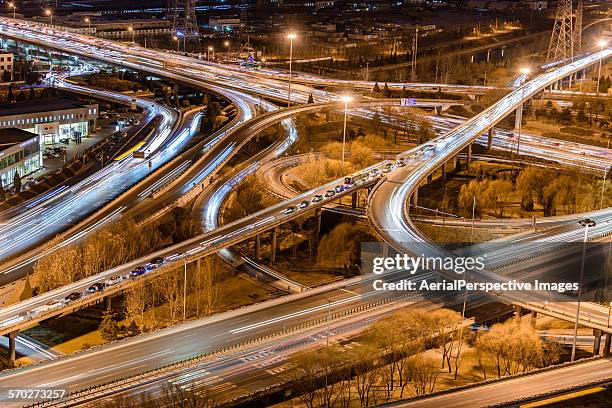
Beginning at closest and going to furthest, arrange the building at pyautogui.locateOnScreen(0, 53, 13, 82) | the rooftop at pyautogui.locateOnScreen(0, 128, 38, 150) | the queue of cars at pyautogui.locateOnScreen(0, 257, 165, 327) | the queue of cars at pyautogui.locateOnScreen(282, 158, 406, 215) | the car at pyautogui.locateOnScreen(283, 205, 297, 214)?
the queue of cars at pyautogui.locateOnScreen(0, 257, 165, 327) < the car at pyautogui.locateOnScreen(283, 205, 297, 214) < the queue of cars at pyautogui.locateOnScreen(282, 158, 406, 215) < the rooftop at pyautogui.locateOnScreen(0, 128, 38, 150) < the building at pyautogui.locateOnScreen(0, 53, 13, 82)

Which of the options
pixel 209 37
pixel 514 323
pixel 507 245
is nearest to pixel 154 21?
pixel 209 37

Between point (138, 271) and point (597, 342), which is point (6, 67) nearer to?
point (138, 271)

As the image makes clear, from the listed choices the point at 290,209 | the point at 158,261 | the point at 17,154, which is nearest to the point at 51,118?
the point at 17,154

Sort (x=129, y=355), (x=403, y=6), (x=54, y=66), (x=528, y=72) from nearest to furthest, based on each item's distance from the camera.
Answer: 1. (x=129, y=355)
2. (x=528, y=72)
3. (x=54, y=66)
4. (x=403, y=6)

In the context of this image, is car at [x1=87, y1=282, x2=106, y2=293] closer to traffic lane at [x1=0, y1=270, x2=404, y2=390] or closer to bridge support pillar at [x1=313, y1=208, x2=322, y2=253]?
traffic lane at [x1=0, y1=270, x2=404, y2=390]

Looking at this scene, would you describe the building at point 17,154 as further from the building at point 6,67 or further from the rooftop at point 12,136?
the building at point 6,67

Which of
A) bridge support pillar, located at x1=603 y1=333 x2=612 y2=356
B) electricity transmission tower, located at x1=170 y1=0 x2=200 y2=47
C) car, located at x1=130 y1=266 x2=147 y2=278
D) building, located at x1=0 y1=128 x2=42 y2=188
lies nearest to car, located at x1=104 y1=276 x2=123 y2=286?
car, located at x1=130 y1=266 x2=147 y2=278

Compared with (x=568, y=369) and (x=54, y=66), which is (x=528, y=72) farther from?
(x=568, y=369)

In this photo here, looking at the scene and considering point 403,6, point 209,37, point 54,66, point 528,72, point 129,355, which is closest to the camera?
point 129,355
